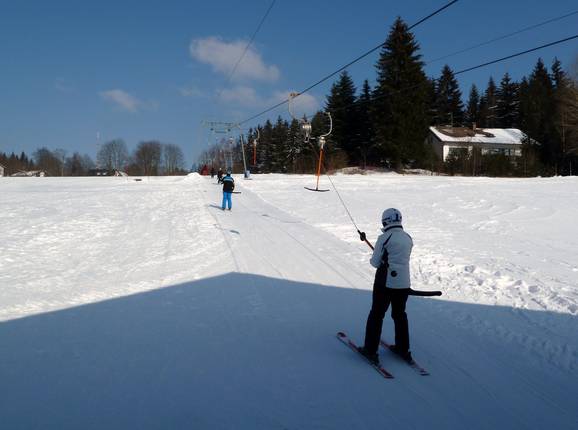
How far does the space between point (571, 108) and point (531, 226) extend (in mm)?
42663

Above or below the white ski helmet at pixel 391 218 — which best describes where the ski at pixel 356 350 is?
below

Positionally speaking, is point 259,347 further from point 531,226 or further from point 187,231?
point 531,226

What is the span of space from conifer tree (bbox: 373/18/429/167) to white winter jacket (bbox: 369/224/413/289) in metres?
44.2

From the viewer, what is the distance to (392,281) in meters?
5.17

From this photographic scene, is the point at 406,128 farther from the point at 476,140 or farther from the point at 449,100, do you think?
the point at 449,100

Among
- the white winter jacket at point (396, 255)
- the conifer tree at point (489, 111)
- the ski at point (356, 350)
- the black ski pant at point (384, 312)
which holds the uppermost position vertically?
the conifer tree at point (489, 111)

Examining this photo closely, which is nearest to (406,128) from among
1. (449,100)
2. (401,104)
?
(401,104)

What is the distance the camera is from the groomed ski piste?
13.9 ft

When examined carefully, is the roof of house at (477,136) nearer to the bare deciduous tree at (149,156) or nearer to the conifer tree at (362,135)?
the conifer tree at (362,135)

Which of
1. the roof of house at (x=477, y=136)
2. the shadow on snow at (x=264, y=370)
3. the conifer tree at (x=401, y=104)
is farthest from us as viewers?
the roof of house at (x=477, y=136)

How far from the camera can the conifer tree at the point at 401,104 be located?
47594 mm

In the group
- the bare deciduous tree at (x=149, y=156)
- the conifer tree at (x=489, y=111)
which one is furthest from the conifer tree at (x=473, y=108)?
the bare deciduous tree at (x=149, y=156)

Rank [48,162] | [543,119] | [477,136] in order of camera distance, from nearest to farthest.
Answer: [543,119]
[477,136]
[48,162]

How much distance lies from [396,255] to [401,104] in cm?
4563
